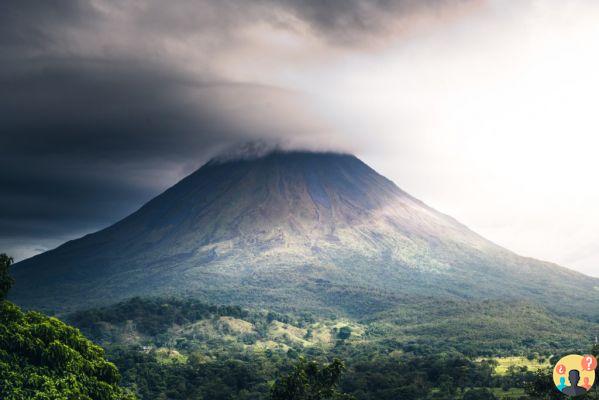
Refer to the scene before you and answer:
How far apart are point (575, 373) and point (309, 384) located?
21.0 m

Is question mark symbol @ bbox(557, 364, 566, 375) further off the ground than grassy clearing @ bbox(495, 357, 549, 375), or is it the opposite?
question mark symbol @ bbox(557, 364, 566, 375)

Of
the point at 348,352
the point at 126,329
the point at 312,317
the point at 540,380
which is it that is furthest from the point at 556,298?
the point at 540,380

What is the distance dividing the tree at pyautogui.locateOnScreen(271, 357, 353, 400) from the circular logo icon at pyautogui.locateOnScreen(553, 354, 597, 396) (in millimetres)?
18715

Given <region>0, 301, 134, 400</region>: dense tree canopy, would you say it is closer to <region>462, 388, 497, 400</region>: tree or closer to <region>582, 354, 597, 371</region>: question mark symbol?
<region>582, 354, 597, 371</region>: question mark symbol

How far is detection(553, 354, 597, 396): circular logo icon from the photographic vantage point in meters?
22.3

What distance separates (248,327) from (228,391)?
5381 cm

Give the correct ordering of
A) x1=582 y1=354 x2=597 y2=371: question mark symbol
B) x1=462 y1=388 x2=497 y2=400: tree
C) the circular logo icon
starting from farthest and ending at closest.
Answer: x1=462 y1=388 x2=497 y2=400: tree → the circular logo icon → x1=582 y1=354 x2=597 y2=371: question mark symbol

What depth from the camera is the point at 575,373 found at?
74.3 feet

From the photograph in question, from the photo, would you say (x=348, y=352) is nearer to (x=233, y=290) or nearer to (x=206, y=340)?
(x=206, y=340)

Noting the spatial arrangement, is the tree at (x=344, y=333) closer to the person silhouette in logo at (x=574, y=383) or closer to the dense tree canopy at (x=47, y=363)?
the dense tree canopy at (x=47, y=363)

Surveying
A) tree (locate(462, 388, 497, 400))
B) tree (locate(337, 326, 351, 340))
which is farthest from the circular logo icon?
tree (locate(337, 326, 351, 340))

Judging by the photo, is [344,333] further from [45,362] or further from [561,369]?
[561,369]

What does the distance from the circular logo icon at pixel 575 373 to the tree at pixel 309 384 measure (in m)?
18.7

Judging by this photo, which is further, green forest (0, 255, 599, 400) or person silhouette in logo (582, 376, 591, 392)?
green forest (0, 255, 599, 400)
